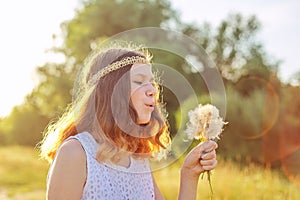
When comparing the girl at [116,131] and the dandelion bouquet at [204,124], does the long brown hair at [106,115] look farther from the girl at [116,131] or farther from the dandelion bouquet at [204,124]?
the dandelion bouquet at [204,124]

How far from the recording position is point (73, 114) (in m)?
2.60

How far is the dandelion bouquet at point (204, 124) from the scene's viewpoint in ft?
8.84

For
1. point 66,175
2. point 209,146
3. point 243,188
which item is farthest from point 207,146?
point 243,188

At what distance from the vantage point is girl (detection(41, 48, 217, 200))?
247cm

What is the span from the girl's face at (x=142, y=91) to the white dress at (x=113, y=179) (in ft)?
0.77

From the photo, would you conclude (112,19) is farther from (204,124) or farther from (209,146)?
(209,146)

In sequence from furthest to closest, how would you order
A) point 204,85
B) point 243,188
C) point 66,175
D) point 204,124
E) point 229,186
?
point 204,85
point 229,186
point 243,188
point 204,124
point 66,175

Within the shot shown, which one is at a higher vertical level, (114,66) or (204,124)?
(114,66)

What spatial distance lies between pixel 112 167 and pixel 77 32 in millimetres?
24629

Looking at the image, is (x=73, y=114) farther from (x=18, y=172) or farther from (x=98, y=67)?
(x=18, y=172)

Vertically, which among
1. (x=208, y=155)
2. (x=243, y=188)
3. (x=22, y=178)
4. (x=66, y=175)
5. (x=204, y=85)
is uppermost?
(x=204, y=85)

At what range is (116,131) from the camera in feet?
8.40

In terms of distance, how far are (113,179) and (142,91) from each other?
1.32ft

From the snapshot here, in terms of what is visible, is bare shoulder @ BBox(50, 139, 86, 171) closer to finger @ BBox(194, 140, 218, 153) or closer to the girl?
the girl
